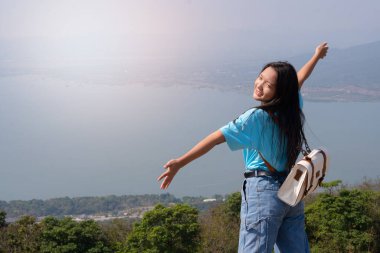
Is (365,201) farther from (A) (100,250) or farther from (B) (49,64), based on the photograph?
(B) (49,64)

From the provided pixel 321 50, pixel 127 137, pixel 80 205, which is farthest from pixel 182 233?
pixel 127 137

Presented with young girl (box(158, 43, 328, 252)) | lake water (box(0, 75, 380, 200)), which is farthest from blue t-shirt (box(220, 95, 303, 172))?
lake water (box(0, 75, 380, 200))

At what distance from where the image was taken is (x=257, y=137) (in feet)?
4.50

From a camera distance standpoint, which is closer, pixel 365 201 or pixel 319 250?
pixel 319 250

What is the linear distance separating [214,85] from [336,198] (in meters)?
80.6

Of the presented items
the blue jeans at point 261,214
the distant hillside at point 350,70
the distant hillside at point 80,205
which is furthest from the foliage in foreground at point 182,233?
the distant hillside at point 350,70

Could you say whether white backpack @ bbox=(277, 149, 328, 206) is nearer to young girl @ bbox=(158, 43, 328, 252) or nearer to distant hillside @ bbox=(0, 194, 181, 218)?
young girl @ bbox=(158, 43, 328, 252)

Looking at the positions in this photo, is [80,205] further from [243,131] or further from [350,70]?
[350,70]

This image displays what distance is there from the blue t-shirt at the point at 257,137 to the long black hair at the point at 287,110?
0.05 feet

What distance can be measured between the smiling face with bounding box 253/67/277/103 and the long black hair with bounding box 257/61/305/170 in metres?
0.01

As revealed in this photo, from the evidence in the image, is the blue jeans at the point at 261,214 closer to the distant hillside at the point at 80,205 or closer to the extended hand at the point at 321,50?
the extended hand at the point at 321,50

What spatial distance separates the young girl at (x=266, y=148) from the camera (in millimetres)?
1351

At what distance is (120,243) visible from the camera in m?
6.04

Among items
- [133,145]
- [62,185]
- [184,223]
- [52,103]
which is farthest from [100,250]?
[52,103]
